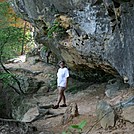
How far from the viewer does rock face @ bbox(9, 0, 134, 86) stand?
Answer: 769 centimetres

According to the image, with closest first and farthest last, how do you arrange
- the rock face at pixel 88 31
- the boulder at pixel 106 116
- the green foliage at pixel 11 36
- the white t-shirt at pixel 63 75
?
the boulder at pixel 106 116, the rock face at pixel 88 31, the white t-shirt at pixel 63 75, the green foliage at pixel 11 36

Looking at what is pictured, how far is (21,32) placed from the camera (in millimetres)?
13766

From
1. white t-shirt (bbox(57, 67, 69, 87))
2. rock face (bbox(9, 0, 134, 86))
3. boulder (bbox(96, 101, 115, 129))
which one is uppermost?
rock face (bbox(9, 0, 134, 86))

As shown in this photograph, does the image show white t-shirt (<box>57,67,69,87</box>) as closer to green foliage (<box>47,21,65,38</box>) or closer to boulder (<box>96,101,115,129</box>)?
green foliage (<box>47,21,65,38</box>)

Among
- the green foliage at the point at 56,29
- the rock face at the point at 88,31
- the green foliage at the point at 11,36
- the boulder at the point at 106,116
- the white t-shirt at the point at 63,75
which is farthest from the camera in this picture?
the green foliage at the point at 11,36

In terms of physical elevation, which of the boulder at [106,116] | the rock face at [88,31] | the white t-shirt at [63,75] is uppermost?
the rock face at [88,31]

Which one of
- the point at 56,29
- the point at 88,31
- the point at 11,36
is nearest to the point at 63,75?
the point at 88,31

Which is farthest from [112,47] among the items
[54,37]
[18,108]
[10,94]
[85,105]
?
[10,94]

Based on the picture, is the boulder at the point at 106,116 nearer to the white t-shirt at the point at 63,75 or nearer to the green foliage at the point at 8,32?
the white t-shirt at the point at 63,75

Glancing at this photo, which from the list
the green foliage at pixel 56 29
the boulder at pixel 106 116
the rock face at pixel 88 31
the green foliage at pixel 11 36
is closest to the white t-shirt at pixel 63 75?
the rock face at pixel 88 31

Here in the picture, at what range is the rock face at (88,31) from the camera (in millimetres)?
7691

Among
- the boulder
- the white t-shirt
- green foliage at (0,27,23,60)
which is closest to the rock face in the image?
green foliage at (0,27,23,60)

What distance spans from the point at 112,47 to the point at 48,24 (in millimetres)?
3720

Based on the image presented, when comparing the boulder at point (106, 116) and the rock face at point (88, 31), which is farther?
the rock face at point (88, 31)
